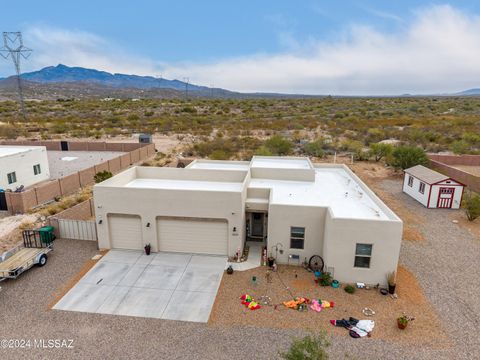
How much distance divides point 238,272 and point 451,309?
8651mm

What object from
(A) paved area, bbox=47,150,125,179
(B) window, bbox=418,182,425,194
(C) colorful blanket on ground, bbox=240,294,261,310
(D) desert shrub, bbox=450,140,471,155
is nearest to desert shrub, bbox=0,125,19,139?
(A) paved area, bbox=47,150,125,179

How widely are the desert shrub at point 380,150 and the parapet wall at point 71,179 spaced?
27.3 meters

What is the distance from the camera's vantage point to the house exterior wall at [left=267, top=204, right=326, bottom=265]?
14.9m

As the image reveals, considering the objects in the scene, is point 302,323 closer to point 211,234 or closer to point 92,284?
point 211,234

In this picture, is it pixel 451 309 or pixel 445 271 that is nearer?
pixel 451 309

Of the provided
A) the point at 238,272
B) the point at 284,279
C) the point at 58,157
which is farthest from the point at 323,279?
the point at 58,157

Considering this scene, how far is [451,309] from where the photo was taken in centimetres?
1248

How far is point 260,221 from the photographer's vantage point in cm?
1802

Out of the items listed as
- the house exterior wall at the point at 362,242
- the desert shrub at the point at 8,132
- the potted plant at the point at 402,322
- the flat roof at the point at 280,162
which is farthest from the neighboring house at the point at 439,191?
the desert shrub at the point at 8,132

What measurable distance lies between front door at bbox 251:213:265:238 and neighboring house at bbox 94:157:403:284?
28 mm

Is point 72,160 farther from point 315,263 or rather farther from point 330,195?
point 315,263

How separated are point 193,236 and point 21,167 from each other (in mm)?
18251

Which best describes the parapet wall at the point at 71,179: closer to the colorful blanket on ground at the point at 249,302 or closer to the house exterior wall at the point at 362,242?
the colorful blanket on ground at the point at 249,302

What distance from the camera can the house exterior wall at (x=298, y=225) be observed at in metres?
14.9
